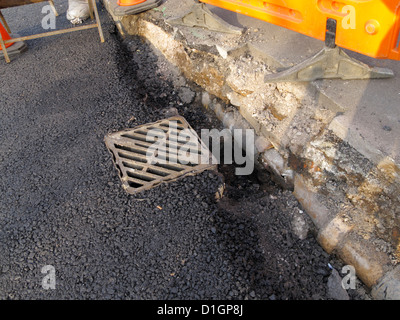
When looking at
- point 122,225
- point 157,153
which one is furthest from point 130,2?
point 122,225

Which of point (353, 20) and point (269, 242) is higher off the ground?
point (353, 20)

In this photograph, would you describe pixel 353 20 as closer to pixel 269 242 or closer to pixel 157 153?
pixel 269 242

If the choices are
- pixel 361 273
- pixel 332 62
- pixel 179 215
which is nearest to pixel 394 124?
pixel 332 62

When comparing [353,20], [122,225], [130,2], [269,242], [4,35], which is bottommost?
[269,242]

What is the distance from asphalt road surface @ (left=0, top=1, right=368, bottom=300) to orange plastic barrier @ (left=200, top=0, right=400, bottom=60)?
4.02 feet

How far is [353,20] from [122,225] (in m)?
2.17

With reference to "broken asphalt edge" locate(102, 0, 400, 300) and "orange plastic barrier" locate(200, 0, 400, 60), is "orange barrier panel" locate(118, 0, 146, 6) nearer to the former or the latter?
"broken asphalt edge" locate(102, 0, 400, 300)

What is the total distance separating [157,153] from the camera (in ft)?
10.4

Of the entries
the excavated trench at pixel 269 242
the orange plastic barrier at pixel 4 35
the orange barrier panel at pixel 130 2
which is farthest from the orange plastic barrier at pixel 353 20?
the orange plastic barrier at pixel 4 35

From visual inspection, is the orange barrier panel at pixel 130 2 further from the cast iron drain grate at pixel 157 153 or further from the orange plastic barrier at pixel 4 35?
the cast iron drain grate at pixel 157 153

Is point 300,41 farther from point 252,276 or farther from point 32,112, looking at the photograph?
point 32,112

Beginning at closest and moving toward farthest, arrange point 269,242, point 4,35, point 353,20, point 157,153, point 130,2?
point 353,20 → point 269,242 → point 157,153 → point 130,2 → point 4,35

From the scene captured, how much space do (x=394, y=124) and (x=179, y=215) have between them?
164 centimetres

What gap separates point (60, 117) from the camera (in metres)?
3.65
